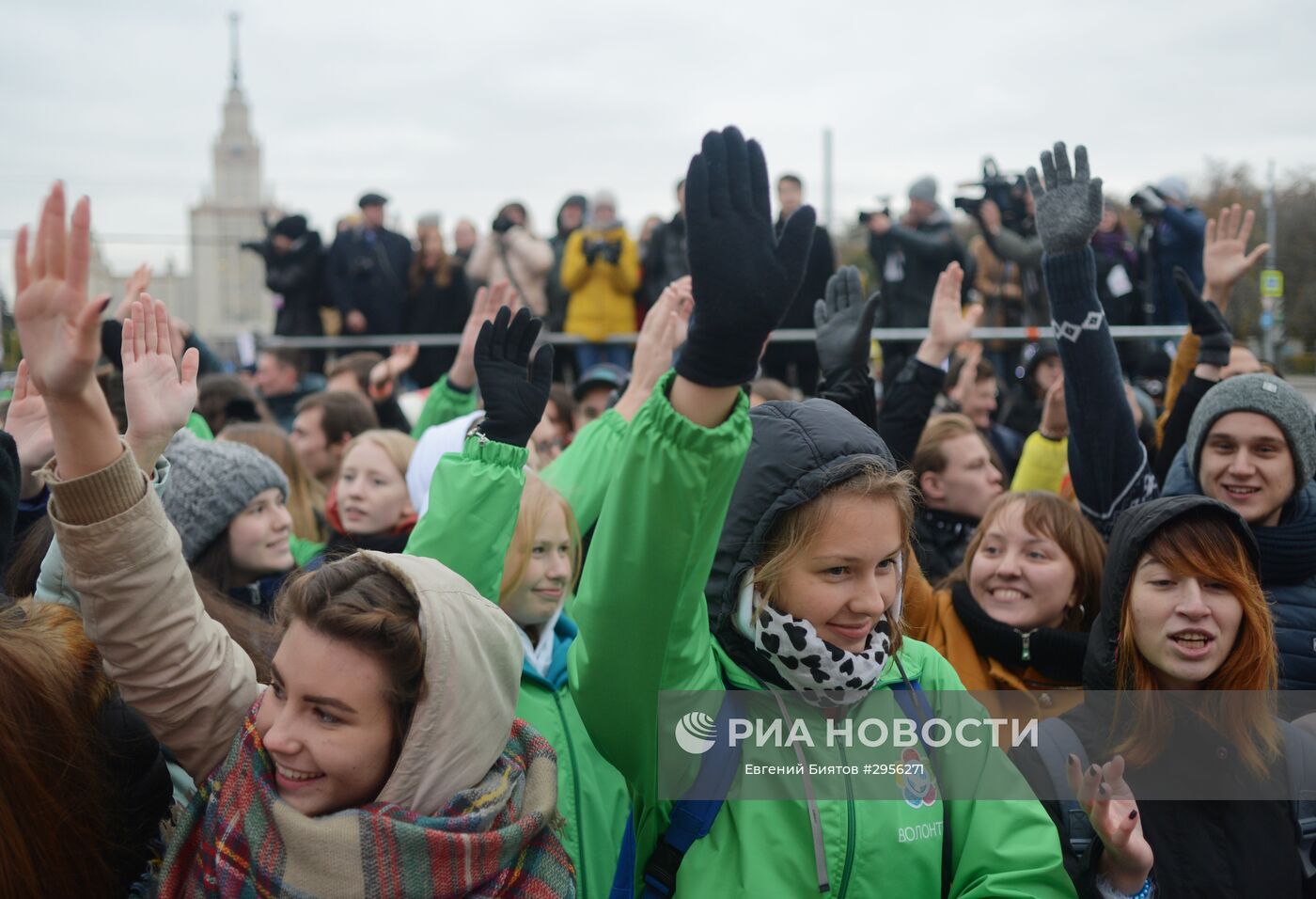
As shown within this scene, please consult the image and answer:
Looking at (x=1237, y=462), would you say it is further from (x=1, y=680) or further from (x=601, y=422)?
(x=1, y=680)

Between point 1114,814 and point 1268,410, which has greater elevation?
point 1268,410

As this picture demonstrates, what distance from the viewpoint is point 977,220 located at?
8.69 metres

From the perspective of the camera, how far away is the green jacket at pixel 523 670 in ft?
7.32

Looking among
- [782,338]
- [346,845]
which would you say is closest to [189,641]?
[346,845]

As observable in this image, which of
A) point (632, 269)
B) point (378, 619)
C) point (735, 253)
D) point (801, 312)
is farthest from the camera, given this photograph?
point (632, 269)

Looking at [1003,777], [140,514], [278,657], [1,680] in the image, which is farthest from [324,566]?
[1003,777]

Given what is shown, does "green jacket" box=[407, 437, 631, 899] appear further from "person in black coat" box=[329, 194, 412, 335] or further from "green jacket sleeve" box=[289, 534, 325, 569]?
"person in black coat" box=[329, 194, 412, 335]

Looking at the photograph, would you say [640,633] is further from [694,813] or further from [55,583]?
[55,583]

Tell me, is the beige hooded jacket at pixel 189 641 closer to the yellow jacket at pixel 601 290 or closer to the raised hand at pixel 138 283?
the raised hand at pixel 138 283

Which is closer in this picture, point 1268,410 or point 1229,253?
point 1268,410

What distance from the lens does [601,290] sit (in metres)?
9.41

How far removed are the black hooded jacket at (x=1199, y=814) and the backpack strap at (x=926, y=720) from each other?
333mm

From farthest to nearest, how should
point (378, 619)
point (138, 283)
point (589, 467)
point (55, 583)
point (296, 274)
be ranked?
point (296, 274) → point (138, 283) → point (589, 467) → point (55, 583) → point (378, 619)

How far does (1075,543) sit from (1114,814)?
51.4 inches
